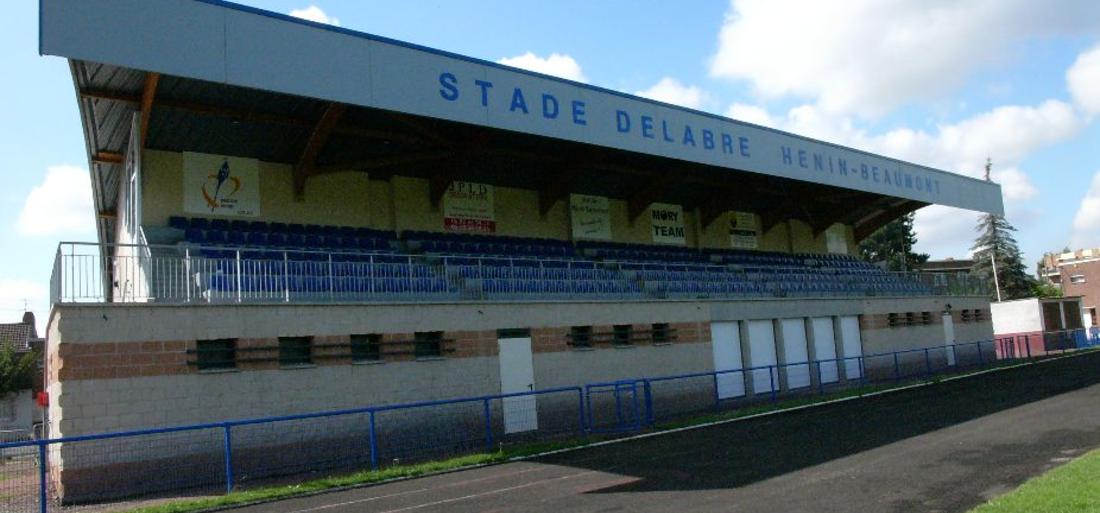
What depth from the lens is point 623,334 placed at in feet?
80.1

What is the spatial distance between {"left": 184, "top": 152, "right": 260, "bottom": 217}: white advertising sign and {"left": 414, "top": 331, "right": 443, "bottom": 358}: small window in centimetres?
645

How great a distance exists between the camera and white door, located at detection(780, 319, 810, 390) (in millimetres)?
28469

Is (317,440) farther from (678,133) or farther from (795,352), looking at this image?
(795,352)

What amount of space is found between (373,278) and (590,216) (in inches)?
520

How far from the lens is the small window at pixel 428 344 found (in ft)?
63.6

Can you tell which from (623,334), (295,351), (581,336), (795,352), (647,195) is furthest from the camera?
(647,195)

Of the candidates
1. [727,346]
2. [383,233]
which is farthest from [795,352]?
[383,233]

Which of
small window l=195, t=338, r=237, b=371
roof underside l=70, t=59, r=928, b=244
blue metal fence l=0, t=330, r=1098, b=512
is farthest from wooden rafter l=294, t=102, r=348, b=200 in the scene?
blue metal fence l=0, t=330, r=1098, b=512

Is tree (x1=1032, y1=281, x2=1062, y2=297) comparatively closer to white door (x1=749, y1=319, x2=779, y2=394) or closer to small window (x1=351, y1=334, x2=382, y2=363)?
white door (x1=749, y1=319, x2=779, y2=394)

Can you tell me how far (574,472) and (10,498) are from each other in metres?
9.21

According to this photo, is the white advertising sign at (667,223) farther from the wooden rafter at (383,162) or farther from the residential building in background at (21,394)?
the residential building in background at (21,394)

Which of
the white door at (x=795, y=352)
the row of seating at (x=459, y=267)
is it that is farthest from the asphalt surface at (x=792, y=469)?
the white door at (x=795, y=352)

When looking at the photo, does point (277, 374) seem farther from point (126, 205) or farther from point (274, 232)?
point (126, 205)

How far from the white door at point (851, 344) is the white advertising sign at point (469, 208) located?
14.9 metres
